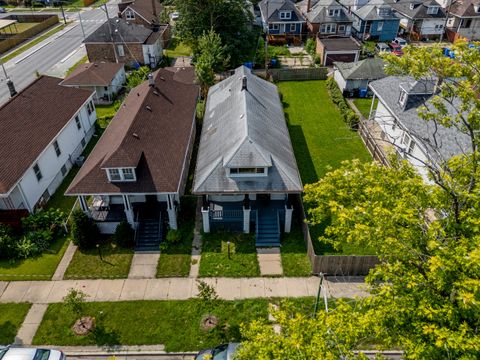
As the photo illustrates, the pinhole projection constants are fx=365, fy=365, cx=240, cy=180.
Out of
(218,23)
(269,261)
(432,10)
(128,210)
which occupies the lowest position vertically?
(269,261)

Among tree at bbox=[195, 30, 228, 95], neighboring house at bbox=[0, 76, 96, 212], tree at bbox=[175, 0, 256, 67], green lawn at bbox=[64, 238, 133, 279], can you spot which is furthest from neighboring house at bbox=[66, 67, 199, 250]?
tree at bbox=[175, 0, 256, 67]

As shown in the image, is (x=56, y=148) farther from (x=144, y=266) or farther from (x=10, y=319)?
(x=10, y=319)

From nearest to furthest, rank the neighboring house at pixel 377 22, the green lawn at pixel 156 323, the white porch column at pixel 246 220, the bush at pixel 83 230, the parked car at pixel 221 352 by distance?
the parked car at pixel 221 352, the green lawn at pixel 156 323, the bush at pixel 83 230, the white porch column at pixel 246 220, the neighboring house at pixel 377 22

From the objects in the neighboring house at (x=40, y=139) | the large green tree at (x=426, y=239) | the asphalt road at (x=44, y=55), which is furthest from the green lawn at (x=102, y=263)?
the asphalt road at (x=44, y=55)

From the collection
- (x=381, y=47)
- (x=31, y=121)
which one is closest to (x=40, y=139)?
(x=31, y=121)

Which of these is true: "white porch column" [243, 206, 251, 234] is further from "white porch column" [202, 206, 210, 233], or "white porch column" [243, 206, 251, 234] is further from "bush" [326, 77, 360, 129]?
"bush" [326, 77, 360, 129]

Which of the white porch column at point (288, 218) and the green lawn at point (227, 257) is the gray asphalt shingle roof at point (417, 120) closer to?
the white porch column at point (288, 218)

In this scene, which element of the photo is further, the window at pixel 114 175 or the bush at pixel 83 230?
the window at pixel 114 175
